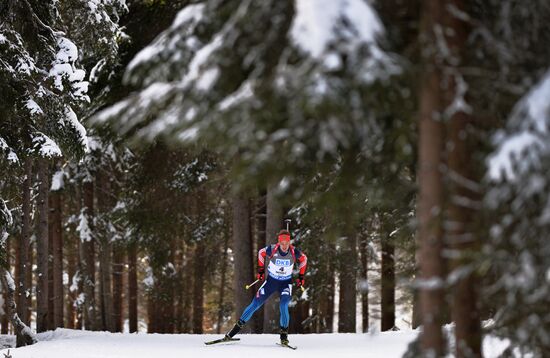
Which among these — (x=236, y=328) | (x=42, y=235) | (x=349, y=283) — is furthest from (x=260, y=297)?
(x=349, y=283)

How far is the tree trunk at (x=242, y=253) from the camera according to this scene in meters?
17.4

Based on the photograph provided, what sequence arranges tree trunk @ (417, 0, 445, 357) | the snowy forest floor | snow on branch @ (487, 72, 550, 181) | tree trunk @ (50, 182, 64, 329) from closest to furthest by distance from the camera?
snow on branch @ (487, 72, 550, 181)
tree trunk @ (417, 0, 445, 357)
the snowy forest floor
tree trunk @ (50, 182, 64, 329)

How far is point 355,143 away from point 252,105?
80 cm

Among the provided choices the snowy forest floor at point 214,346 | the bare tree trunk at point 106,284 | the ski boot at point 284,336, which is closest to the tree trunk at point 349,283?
the snowy forest floor at point 214,346

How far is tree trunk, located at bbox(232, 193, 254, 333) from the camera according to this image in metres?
17.4

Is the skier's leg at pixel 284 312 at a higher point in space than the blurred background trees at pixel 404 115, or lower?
lower

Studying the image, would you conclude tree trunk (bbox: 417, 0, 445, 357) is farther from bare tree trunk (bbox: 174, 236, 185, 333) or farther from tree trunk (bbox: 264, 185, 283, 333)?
bare tree trunk (bbox: 174, 236, 185, 333)

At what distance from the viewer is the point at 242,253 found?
17.6 meters

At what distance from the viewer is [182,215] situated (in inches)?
797

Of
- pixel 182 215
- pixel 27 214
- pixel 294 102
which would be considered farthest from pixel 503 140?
pixel 182 215

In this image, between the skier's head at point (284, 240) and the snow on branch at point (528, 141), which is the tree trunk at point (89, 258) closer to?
the skier's head at point (284, 240)

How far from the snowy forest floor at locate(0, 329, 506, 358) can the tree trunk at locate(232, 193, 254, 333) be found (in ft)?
10.1

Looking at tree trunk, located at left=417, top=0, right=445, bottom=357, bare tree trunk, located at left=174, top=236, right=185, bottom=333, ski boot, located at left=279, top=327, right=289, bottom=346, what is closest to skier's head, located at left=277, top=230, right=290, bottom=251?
ski boot, located at left=279, top=327, right=289, bottom=346

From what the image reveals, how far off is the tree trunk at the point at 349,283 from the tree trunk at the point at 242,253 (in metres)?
2.26
